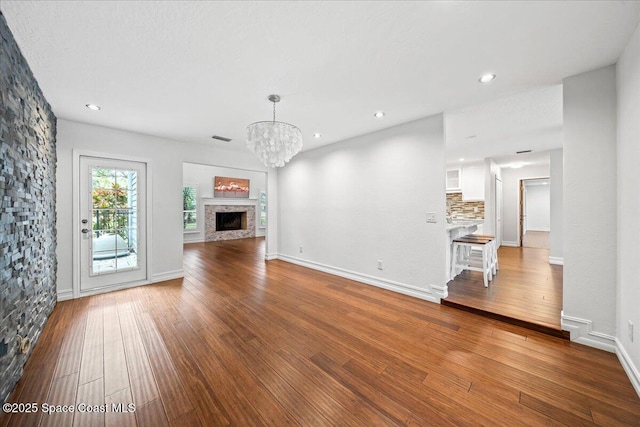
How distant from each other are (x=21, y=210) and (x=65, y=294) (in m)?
2.00

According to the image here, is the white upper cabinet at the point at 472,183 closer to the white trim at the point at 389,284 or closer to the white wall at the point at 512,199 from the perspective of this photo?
the white wall at the point at 512,199

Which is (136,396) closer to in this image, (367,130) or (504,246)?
(367,130)

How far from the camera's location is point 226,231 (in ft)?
31.4

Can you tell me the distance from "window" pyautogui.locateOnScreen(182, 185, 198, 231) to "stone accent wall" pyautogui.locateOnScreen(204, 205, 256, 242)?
0.37 metres

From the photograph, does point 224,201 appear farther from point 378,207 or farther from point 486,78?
point 486,78

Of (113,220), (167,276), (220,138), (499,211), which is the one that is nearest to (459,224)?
(499,211)

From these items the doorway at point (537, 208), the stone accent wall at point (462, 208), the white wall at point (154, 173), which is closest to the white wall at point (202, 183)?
the white wall at point (154, 173)

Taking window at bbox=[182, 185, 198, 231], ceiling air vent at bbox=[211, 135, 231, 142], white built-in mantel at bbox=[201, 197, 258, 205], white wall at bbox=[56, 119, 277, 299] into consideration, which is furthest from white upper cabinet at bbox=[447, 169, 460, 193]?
window at bbox=[182, 185, 198, 231]

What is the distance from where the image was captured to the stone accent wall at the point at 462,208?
6559 mm

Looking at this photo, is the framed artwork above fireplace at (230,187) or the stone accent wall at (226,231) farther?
the framed artwork above fireplace at (230,187)

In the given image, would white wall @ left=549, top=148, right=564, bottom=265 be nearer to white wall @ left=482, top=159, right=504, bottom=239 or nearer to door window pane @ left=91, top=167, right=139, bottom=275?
white wall @ left=482, top=159, right=504, bottom=239

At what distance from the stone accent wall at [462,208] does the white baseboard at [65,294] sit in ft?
27.5

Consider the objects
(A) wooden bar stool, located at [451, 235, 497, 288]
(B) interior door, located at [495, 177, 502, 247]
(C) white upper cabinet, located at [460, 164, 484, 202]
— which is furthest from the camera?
(B) interior door, located at [495, 177, 502, 247]

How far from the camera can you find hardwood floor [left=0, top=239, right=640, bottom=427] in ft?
4.69
